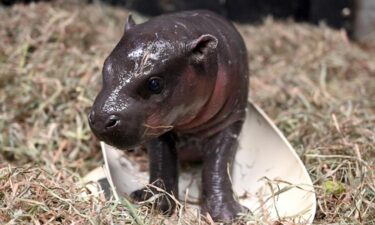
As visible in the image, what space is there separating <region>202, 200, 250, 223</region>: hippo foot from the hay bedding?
4.9 inches

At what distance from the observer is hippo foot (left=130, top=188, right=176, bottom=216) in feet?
6.40

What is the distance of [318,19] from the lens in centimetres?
426

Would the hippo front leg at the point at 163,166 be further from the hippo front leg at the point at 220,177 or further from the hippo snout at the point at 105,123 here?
the hippo snout at the point at 105,123

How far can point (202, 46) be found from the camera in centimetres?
189

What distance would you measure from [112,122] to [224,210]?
510mm

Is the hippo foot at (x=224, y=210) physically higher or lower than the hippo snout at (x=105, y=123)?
lower

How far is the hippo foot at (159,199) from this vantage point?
1950 mm

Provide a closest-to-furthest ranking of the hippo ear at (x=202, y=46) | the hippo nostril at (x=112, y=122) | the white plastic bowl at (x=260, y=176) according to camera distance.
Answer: the hippo nostril at (x=112, y=122) → the hippo ear at (x=202, y=46) → the white plastic bowl at (x=260, y=176)

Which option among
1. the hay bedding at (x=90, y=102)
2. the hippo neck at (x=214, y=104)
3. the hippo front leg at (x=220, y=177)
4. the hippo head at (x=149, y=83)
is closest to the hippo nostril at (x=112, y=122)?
the hippo head at (x=149, y=83)

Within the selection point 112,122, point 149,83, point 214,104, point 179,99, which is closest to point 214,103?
point 214,104

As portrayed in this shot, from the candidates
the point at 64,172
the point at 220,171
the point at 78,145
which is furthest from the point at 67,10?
the point at 220,171

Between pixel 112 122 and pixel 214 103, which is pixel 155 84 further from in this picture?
pixel 214 103

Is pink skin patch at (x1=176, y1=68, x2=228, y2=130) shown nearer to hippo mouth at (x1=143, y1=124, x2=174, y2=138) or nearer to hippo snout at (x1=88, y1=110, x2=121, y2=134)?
hippo mouth at (x1=143, y1=124, x2=174, y2=138)

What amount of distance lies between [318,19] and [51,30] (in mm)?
1773
